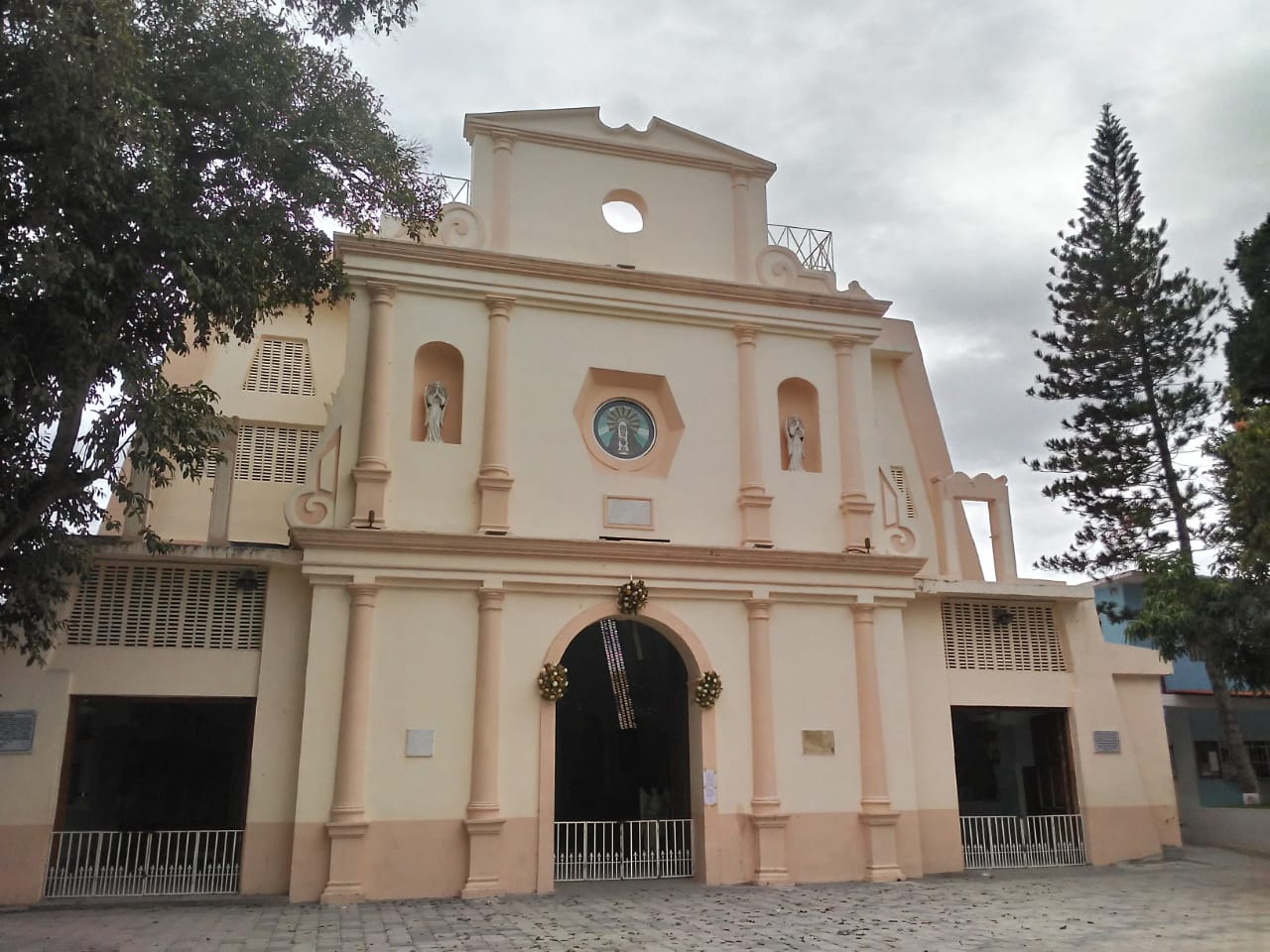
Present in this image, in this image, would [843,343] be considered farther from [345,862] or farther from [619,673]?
[345,862]

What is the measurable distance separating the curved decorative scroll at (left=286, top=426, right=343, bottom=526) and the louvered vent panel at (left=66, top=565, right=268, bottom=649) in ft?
2.85

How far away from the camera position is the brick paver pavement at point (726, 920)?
7793 mm

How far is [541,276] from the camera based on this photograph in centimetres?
1246

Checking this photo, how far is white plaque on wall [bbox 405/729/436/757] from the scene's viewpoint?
10750 millimetres

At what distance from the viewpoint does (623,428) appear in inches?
503

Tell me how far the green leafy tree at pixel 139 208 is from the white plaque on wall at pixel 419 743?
3.15 metres

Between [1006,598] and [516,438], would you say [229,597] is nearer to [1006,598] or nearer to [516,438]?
[516,438]

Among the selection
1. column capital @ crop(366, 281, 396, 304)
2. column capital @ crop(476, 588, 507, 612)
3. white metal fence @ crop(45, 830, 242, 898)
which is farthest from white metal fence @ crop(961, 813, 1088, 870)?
column capital @ crop(366, 281, 396, 304)

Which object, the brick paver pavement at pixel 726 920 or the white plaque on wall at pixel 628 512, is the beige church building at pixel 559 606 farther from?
the brick paver pavement at pixel 726 920

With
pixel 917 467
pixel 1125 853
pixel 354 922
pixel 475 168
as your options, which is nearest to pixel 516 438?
pixel 475 168

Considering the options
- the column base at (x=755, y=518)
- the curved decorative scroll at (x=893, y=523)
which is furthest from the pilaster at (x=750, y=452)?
the curved decorative scroll at (x=893, y=523)

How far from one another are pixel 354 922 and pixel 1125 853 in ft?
31.1

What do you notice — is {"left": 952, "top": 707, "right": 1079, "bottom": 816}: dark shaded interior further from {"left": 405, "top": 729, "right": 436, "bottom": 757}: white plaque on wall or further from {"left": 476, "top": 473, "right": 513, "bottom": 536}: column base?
{"left": 405, "top": 729, "right": 436, "bottom": 757}: white plaque on wall

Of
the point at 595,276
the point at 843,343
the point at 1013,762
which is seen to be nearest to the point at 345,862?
the point at 595,276
